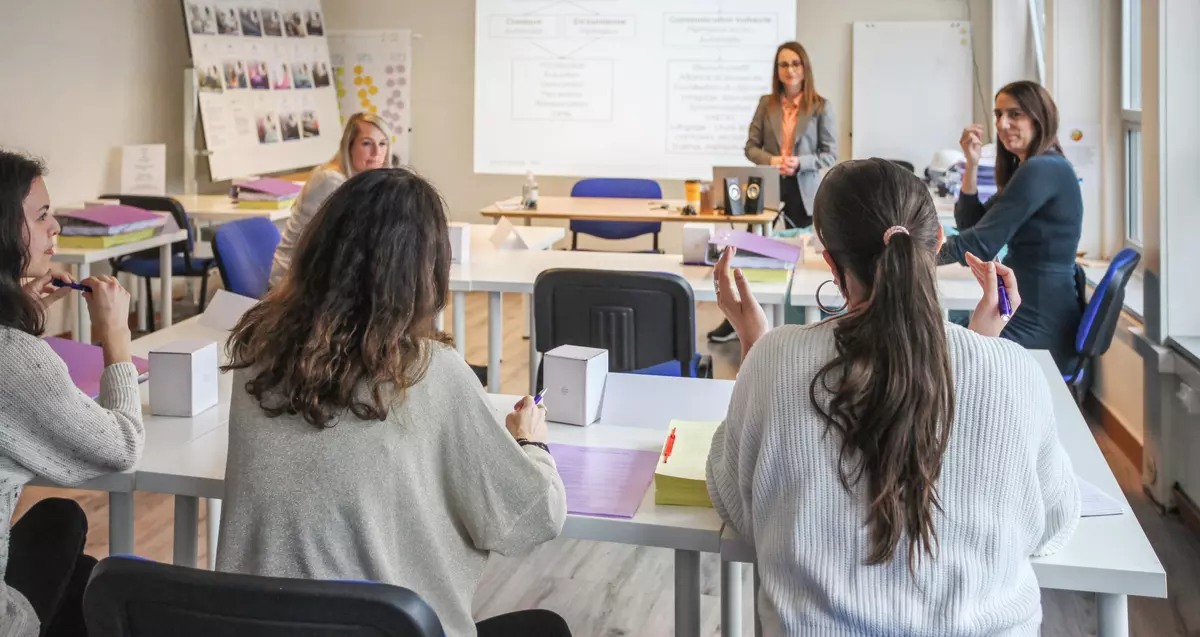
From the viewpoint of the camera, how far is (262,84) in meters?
7.04

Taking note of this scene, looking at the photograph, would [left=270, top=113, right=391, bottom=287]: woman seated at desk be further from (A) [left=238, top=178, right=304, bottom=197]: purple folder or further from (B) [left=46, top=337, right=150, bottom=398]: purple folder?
(A) [left=238, top=178, right=304, bottom=197]: purple folder

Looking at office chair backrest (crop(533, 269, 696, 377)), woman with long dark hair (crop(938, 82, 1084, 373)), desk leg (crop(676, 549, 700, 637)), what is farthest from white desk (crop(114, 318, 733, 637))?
woman with long dark hair (crop(938, 82, 1084, 373))

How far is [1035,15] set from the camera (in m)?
6.36

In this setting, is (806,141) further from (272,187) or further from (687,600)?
(687,600)

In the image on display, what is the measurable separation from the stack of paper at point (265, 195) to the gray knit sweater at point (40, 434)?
167 inches

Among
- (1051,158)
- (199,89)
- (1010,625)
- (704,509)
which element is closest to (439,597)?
(704,509)

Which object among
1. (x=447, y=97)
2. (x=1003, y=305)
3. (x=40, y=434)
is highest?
(x=447, y=97)

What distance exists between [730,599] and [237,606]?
1175 mm

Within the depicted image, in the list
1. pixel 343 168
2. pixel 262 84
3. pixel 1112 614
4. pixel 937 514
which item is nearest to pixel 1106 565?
pixel 1112 614

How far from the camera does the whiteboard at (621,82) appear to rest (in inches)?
288

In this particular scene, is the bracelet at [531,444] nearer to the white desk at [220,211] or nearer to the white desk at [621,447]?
the white desk at [621,447]

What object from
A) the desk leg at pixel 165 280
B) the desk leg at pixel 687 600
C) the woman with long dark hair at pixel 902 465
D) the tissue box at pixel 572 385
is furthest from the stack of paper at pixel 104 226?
the woman with long dark hair at pixel 902 465

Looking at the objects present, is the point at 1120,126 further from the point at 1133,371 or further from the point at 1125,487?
the point at 1125,487

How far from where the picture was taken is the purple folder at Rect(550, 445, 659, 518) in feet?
5.53
